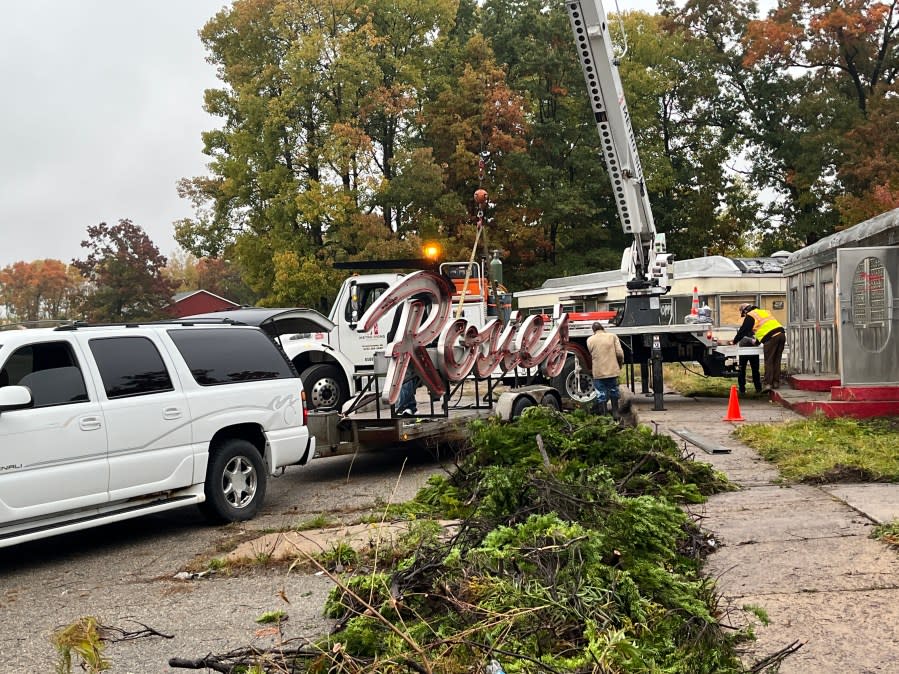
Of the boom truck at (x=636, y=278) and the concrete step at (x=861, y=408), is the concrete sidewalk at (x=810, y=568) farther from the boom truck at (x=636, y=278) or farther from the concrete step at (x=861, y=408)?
the boom truck at (x=636, y=278)

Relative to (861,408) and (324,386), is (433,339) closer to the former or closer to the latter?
(324,386)

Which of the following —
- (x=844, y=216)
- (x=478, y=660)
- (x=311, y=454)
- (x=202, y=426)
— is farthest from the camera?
(x=844, y=216)

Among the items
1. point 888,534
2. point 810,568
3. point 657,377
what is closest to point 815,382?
point 657,377

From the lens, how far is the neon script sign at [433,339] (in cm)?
1082

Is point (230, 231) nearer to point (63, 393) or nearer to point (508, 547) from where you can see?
point (63, 393)

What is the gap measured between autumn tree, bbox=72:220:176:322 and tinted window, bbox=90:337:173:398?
5294 centimetres

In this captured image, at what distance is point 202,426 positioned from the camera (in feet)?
28.3

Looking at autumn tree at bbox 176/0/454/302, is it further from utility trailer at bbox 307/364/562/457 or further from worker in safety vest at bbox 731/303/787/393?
utility trailer at bbox 307/364/562/457

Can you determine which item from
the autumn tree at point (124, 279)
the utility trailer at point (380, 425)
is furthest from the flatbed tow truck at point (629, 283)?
the autumn tree at point (124, 279)

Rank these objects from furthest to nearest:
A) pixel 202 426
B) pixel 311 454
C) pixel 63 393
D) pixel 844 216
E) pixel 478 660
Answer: pixel 844 216
pixel 311 454
pixel 202 426
pixel 63 393
pixel 478 660

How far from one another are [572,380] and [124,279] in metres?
47.5

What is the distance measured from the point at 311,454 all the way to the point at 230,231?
3082cm

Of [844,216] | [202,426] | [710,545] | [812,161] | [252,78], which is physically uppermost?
[252,78]

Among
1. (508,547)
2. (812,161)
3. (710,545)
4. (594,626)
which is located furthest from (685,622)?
(812,161)
